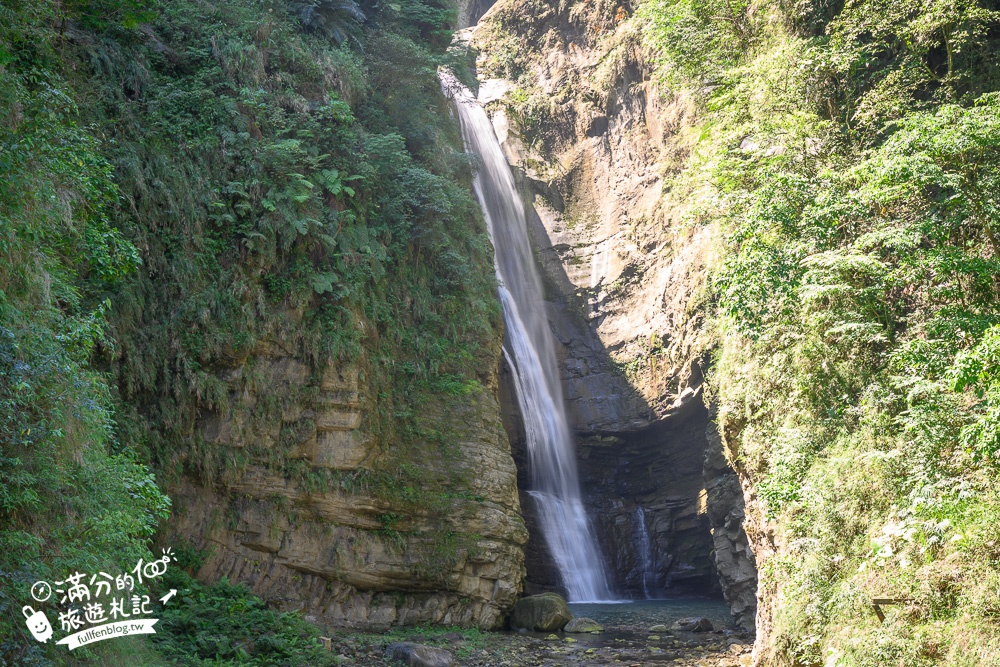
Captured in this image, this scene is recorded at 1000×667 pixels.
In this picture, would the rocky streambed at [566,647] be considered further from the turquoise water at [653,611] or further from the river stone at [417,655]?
the turquoise water at [653,611]

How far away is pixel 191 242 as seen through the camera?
41.0ft

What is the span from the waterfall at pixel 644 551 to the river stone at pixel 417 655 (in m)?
13.9

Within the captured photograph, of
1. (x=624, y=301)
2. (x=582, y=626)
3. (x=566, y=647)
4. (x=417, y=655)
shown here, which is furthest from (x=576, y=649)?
(x=624, y=301)

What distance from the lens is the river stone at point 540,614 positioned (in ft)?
50.0

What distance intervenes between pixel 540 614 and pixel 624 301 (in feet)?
41.2

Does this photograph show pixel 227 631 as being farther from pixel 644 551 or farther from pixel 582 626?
pixel 644 551

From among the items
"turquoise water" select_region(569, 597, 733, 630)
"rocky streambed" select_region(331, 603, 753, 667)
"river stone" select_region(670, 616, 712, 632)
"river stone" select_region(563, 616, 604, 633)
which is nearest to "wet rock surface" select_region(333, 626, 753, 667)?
"rocky streambed" select_region(331, 603, 753, 667)

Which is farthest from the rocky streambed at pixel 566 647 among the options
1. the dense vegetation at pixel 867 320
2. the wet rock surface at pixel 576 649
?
the dense vegetation at pixel 867 320

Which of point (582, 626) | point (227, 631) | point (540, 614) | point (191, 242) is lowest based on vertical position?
point (582, 626)

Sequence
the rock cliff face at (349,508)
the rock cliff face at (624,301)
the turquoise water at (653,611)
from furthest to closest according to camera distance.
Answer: the rock cliff face at (624,301) < the turquoise water at (653,611) < the rock cliff face at (349,508)

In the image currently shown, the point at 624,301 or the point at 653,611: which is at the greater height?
the point at 624,301

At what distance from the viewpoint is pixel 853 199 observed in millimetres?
10906

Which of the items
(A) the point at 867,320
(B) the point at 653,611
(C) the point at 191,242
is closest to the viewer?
(A) the point at 867,320

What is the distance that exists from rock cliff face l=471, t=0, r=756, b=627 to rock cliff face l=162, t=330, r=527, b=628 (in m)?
5.16
